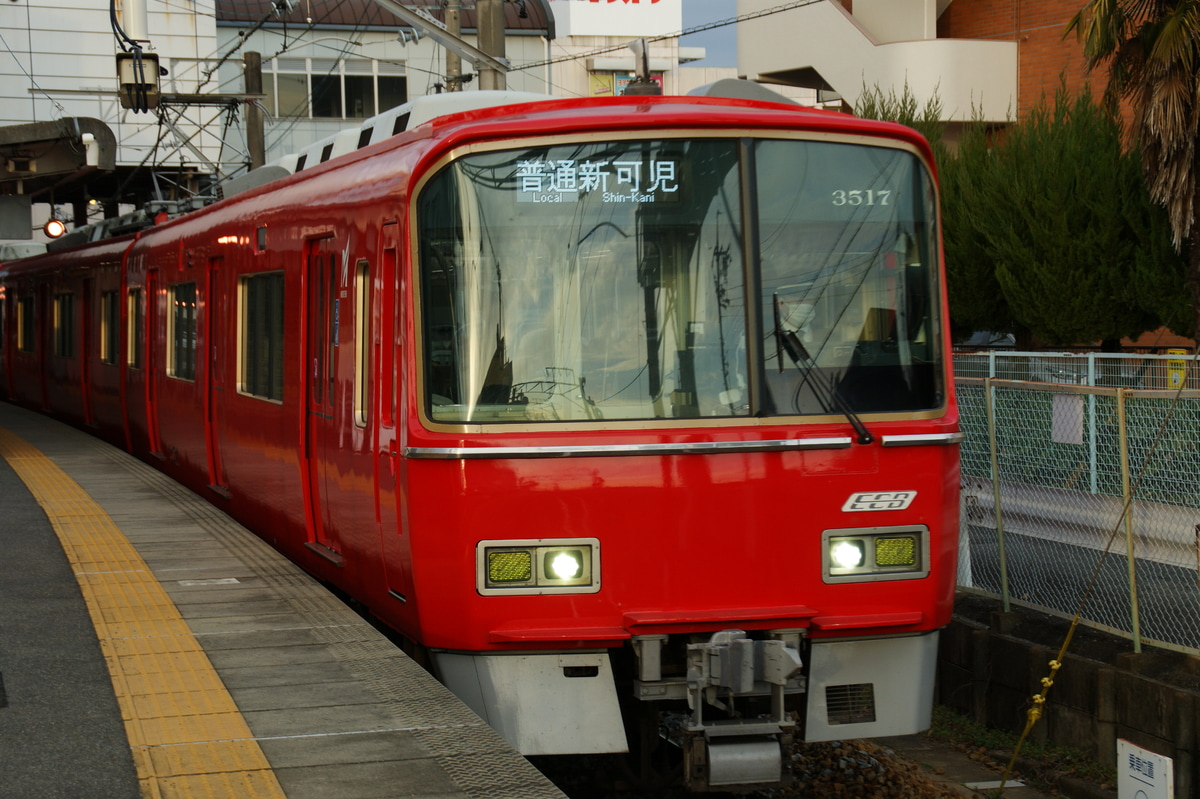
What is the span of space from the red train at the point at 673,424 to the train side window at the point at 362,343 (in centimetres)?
49

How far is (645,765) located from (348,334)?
255 centimetres

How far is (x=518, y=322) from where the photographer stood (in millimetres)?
5629

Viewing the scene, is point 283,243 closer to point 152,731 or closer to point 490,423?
point 490,423

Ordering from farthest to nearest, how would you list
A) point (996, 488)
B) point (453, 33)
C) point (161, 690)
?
point (453, 33) < point (996, 488) < point (161, 690)

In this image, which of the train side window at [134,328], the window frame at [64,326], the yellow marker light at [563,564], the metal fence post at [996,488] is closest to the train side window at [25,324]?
the window frame at [64,326]

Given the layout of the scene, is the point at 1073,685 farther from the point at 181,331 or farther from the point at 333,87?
the point at 333,87

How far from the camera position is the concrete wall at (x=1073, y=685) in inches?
282

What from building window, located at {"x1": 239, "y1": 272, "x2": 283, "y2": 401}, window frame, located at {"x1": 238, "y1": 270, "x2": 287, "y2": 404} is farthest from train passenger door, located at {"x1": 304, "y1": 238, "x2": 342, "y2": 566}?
building window, located at {"x1": 239, "y1": 272, "x2": 283, "y2": 401}

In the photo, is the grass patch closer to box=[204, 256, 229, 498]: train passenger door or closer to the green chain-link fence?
the green chain-link fence

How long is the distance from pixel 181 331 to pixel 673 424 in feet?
25.2

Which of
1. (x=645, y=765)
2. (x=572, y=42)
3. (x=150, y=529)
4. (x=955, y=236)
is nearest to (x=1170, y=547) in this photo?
(x=645, y=765)

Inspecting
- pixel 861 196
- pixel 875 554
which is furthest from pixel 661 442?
pixel 861 196

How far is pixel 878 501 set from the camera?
5.77m

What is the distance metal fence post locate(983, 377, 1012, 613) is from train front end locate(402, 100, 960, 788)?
351 centimetres
